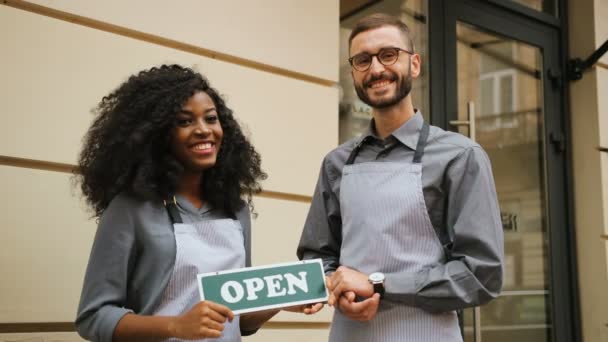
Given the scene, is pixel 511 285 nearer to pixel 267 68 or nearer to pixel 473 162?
pixel 267 68

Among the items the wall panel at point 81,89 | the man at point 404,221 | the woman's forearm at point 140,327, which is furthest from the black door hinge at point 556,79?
the woman's forearm at point 140,327

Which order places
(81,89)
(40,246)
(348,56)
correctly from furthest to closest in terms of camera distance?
(348,56) → (81,89) → (40,246)

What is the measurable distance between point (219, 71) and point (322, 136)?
600 mm

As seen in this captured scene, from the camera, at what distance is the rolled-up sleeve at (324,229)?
198cm

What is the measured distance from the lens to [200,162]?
1829 millimetres

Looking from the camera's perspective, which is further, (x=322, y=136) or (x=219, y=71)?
(x=322, y=136)

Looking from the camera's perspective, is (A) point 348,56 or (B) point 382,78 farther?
(A) point 348,56

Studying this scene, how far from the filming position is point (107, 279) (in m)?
1.65

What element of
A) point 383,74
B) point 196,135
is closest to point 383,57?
point 383,74

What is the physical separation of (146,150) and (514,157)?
303cm

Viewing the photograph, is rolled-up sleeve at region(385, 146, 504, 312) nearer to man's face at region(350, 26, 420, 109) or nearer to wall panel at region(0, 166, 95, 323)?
man's face at region(350, 26, 420, 109)

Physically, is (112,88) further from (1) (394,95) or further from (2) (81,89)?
(1) (394,95)

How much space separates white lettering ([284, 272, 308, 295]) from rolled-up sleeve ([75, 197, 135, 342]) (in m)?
0.40

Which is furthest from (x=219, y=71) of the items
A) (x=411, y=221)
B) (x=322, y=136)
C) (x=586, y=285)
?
(x=586, y=285)
